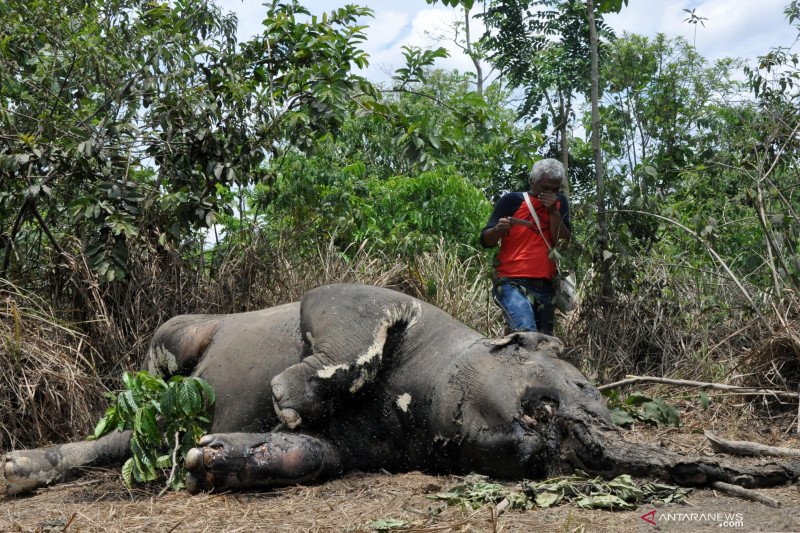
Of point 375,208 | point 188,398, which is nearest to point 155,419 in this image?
point 188,398

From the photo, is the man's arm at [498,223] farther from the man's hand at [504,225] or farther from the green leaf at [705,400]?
the green leaf at [705,400]

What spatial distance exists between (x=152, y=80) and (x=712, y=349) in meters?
4.51

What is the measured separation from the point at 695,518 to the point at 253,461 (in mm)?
1821

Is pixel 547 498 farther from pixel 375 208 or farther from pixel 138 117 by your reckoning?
pixel 375 208

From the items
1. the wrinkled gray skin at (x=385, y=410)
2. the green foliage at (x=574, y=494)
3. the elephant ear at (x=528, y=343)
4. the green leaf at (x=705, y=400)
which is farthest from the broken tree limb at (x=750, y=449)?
the green leaf at (x=705, y=400)

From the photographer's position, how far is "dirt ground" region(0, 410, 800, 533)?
9.52ft

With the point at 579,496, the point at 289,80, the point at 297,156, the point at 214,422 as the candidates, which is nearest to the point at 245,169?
the point at 289,80

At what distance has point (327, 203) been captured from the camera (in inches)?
390

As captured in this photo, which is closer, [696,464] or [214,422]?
[696,464]

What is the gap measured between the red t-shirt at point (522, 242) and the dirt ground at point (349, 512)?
6.06 ft

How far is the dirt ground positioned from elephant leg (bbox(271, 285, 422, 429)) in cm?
37

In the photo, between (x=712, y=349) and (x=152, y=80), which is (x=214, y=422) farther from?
(x=712, y=349)

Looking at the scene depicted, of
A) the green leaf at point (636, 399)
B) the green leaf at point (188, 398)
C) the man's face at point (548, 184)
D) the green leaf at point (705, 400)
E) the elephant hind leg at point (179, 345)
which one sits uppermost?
the man's face at point (548, 184)

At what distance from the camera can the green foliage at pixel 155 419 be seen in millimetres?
3943
